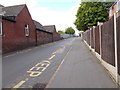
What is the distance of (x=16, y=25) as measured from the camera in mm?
15094

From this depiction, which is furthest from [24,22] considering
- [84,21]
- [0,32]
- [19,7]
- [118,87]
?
[118,87]

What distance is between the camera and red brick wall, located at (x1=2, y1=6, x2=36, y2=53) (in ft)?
42.4

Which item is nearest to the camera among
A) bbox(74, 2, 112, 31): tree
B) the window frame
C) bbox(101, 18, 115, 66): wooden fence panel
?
bbox(101, 18, 115, 66): wooden fence panel

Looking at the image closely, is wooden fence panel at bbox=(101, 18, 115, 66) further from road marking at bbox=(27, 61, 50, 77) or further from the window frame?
the window frame

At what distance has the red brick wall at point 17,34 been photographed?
42.4 ft

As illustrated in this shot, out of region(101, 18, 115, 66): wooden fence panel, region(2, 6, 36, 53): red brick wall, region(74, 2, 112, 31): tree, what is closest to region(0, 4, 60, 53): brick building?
region(2, 6, 36, 53): red brick wall

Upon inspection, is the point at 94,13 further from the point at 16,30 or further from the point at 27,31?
the point at 16,30

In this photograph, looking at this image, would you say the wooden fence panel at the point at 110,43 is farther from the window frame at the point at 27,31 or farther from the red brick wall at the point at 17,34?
the window frame at the point at 27,31

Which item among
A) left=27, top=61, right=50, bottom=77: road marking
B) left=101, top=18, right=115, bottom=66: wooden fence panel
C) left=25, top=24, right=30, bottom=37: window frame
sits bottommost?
left=27, top=61, right=50, bottom=77: road marking

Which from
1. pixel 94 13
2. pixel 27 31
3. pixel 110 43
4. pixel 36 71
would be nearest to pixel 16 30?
pixel 27 31

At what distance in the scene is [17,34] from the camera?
15219 millimetres

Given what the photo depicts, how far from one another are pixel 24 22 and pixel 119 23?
15.4 metres

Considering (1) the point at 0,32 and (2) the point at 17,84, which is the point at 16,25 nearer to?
(1) the point at 0,32

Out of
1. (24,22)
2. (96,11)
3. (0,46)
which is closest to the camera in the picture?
(0,46)
